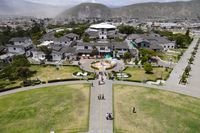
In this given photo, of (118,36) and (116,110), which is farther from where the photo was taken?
(118,36)

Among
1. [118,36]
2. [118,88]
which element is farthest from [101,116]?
[118,36]

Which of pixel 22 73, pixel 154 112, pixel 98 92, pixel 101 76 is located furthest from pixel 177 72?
Result: pixel 22 73

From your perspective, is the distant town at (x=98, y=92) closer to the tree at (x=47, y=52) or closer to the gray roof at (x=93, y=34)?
the tree at (x=47, y=52)

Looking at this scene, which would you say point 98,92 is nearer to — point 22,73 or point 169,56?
point 22,73

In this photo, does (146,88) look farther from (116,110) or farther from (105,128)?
(105,128)

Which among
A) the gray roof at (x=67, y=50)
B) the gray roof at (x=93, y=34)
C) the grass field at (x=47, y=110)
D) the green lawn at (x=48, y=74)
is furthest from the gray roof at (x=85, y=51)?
the gray roof at (x=93, y=34)

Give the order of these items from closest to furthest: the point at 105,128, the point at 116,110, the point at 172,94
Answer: the point at 105,128
the point at 116,110
the point at 172,94

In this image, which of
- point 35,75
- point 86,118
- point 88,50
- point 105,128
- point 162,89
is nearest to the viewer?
point 105,128

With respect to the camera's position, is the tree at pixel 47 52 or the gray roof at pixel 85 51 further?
the gray roof at pixel 85 51
